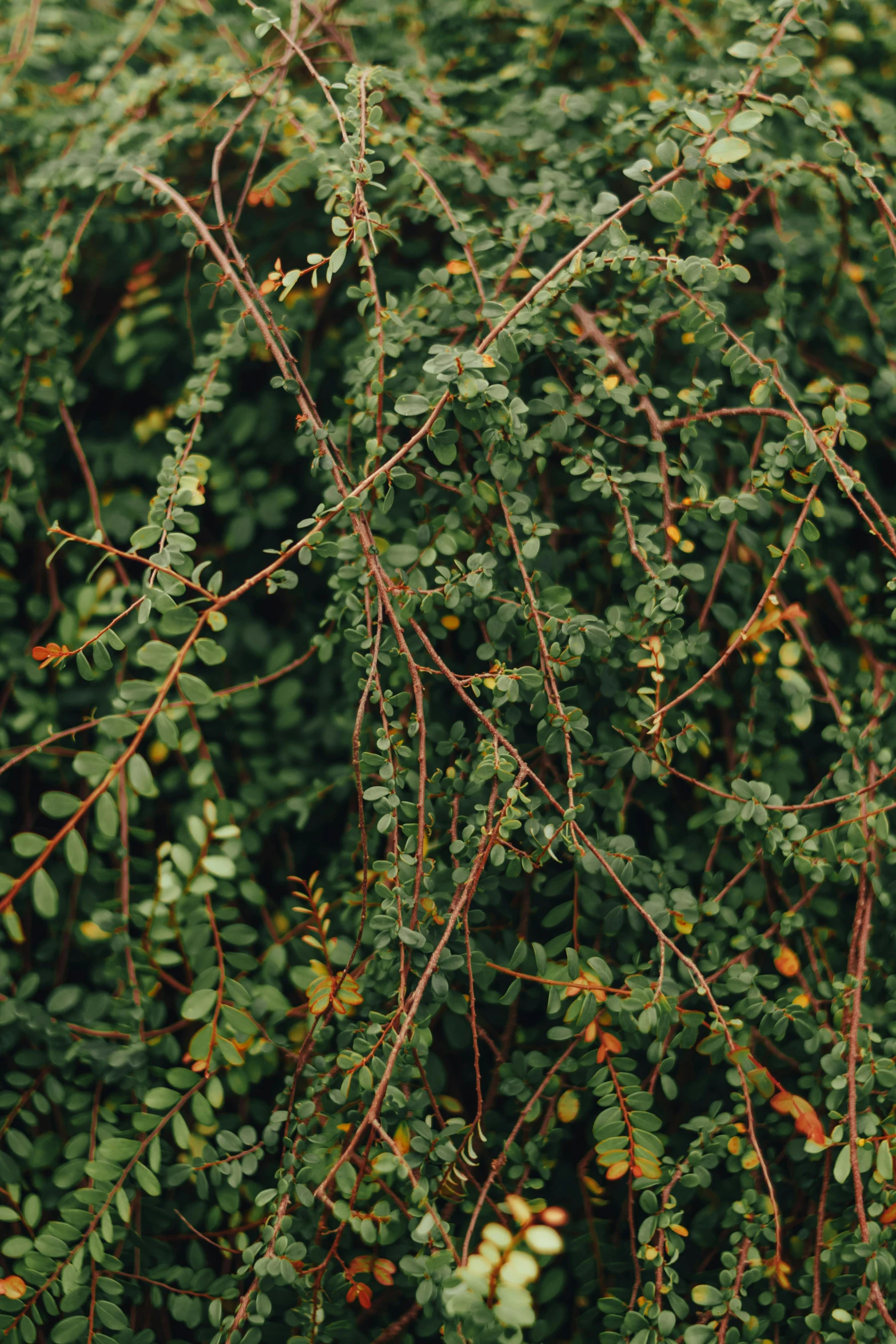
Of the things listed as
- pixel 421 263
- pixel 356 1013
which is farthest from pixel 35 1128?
pixel 421 263

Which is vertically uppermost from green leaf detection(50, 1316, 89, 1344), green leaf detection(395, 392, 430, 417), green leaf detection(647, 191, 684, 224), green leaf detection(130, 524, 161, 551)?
green leaf detection(647, 191, 684, 224)

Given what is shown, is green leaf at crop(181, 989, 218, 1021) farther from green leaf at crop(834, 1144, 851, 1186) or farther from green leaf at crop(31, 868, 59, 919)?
green leaf at crop(834, 1144, 851, 1186)

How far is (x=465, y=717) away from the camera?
122 cm

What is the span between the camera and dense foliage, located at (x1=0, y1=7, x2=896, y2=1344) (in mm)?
1029

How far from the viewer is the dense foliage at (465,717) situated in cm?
103

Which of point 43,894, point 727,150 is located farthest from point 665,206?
point 43,894

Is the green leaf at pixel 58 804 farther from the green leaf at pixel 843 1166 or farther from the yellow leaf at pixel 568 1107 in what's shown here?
the green leaf at pixel 843 1166

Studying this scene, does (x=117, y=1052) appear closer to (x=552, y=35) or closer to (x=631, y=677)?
(x=631, y=677)

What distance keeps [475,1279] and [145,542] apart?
33.2 inches

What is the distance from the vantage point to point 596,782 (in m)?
1.20

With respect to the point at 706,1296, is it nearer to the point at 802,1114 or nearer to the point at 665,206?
the point at 802,1114

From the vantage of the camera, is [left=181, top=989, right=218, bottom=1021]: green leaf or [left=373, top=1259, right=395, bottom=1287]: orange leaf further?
[left=181, top=989, right=218, bottom=1021]: green leaf

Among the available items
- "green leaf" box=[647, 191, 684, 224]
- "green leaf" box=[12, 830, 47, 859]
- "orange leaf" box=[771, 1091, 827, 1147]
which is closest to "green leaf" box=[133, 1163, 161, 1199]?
"green leaf" box=[12, 830, 47, 859]

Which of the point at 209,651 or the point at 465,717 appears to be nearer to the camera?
the point at 209,651
